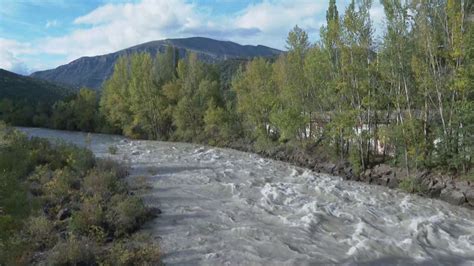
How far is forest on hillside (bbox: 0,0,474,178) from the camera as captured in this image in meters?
24.3

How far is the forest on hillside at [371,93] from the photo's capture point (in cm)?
2427

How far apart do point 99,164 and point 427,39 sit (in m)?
20.6

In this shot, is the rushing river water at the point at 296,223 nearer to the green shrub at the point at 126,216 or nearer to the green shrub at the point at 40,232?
the green shrub at the point at 126,216

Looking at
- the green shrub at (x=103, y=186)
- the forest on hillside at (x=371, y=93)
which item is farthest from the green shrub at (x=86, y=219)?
the forest on hillside at (x=371, y=93)

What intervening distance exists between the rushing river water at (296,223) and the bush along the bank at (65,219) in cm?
96

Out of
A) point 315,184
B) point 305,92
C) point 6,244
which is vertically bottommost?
point 315,184

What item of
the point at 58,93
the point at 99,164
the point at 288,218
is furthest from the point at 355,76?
the point at 58,93

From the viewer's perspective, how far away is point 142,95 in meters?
56.6

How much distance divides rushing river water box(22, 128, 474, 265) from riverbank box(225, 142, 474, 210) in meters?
0.99

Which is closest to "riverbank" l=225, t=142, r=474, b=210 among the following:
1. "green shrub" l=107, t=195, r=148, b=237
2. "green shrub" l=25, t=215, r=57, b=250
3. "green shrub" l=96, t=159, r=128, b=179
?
"green shrub" l=96, t=159, r=128, b=179

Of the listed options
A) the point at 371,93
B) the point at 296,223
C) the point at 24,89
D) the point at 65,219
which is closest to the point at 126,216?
the point at 65,219

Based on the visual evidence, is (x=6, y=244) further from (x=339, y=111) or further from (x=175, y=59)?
(x=175, y=59)

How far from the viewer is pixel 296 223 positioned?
1623cm

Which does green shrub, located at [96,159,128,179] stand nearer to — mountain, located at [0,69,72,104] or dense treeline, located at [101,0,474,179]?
dense treeline, located at [101,0,474,179]
